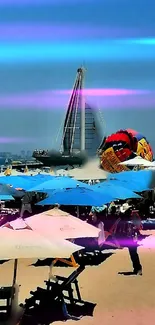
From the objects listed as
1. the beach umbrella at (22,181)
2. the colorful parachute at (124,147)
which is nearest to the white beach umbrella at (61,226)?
the beach umbrella at (22,181)

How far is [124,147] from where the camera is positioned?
4575 cm

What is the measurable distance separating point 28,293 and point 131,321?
2.10 meters

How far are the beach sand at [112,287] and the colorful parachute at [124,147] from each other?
30.4 m

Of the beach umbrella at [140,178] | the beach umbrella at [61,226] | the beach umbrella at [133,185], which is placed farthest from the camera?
the beach umbrella at [140,178]

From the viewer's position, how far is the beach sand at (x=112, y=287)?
7.36 metres

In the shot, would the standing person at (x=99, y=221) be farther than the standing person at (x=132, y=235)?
Yes

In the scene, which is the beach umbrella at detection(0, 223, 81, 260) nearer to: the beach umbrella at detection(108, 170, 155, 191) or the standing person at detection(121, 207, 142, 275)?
the standing person at detection(121, 207, 142, 275)

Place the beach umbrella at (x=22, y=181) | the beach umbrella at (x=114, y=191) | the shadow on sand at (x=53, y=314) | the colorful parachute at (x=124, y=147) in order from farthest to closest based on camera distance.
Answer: the colorful parachute at (x=124, y=147), the beach umbrella at (x=22, y=181), the beach umbrella at (x=114, y=191), the shadow on sand at (x=53, y=314)

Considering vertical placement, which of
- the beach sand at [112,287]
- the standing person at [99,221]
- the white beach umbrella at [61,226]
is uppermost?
the white beach umbrella at [61,226]

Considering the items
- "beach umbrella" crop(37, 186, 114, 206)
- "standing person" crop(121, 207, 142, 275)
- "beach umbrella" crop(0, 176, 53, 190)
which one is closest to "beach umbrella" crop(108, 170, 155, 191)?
"beach umbrella" crop(0, 176, 53, 190)

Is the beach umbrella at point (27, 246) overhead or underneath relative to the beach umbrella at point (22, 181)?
underneath

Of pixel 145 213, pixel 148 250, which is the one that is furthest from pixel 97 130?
pixel 148 250

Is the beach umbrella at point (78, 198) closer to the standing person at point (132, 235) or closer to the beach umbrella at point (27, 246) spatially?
the standing person at point (132, 235)

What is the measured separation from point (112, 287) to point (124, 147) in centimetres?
3705
